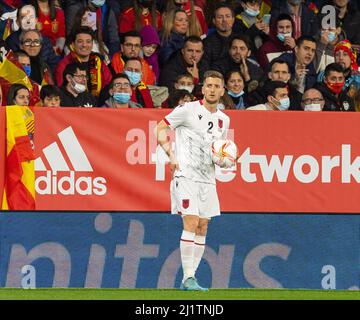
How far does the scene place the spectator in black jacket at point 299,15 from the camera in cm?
1691

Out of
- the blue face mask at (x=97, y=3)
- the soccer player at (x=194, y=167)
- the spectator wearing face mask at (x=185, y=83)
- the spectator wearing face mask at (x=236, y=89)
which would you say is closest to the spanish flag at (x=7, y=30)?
the blue face mask at (x=97, y=3)

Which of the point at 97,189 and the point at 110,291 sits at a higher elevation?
the point at 97,189

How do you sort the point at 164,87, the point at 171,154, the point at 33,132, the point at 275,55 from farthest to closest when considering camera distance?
the point at 275,55
the point at 164,87
the point at 33,132
the point at 171,154

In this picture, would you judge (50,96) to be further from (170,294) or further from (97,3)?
(170,294)

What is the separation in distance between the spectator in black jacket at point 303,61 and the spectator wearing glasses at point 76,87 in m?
3.05

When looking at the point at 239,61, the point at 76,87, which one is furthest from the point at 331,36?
the point at 76,87

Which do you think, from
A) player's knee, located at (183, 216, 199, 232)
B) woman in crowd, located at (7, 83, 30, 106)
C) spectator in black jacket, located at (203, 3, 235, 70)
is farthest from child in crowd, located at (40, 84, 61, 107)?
player's knee, located at (183, 216, 199, 232)

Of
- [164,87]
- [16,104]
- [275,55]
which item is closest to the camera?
[16,104]

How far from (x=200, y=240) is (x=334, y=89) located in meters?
4.51

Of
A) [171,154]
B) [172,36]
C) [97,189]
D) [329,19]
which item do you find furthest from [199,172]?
[329,19]
